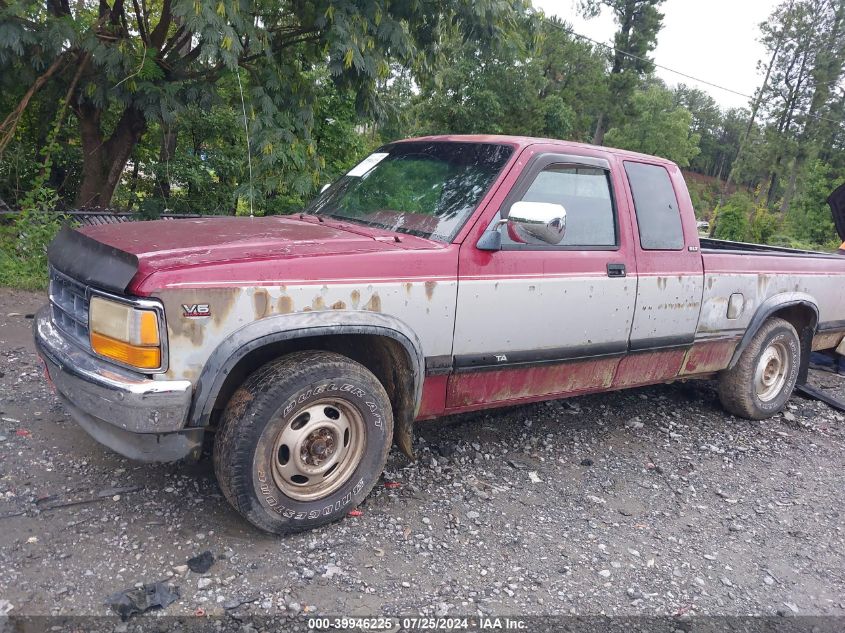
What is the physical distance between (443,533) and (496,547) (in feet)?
0.89

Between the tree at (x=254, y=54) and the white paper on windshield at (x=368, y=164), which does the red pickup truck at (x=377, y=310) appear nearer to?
the white paper on windshield at (x=368, y=164)

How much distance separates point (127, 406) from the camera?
8.76 feet

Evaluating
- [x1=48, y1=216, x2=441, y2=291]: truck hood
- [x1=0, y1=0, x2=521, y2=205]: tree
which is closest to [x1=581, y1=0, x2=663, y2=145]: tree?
[x1=0, y1=0, x2=521, y2=205]: tree

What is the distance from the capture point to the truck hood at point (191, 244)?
2754 millimetres

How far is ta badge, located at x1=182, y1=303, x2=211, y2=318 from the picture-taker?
267 centimetres

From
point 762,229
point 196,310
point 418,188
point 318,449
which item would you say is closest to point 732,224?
point 762,229

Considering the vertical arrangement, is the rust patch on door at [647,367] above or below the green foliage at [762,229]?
above

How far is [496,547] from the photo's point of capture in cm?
322

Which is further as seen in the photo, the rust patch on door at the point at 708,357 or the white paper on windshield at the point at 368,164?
the rust patch on door at the point at 708,357

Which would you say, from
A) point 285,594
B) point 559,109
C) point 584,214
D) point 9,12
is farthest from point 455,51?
point 559,109

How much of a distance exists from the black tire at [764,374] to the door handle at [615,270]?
1721 mm

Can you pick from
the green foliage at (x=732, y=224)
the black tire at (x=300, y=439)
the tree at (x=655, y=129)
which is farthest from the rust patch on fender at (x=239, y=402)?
the tree at (x=655, y=129)

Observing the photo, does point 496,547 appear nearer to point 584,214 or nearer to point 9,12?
point 584,214

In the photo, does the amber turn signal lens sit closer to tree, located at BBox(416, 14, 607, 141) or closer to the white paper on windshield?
the white paper on windshield
